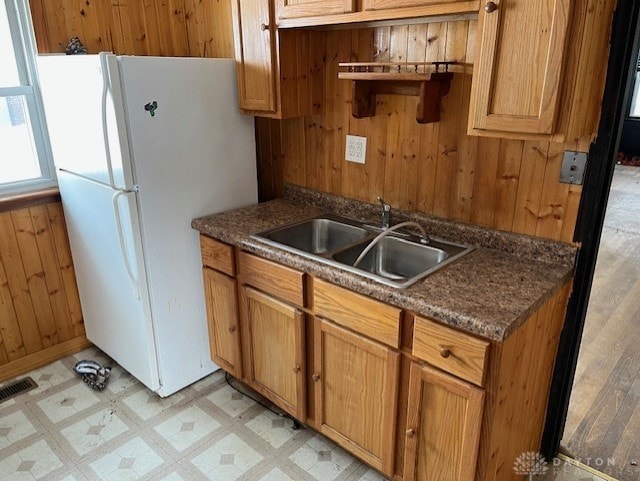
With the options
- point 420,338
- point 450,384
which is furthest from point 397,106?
point 450,384

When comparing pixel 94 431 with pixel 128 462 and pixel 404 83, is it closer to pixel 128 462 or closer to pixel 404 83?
pixel 128 462

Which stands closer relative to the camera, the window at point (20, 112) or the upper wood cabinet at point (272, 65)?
the upper wood cabinet at point (272, 65)

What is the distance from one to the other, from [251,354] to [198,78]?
1247mm

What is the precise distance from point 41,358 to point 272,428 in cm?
140

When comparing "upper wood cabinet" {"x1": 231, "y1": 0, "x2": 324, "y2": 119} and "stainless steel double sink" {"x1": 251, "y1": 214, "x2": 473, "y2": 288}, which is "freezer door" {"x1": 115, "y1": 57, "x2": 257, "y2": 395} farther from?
"stainless steel double sink" {"x1": 251, "y1": 214, "x2": 473, "y2": 288}

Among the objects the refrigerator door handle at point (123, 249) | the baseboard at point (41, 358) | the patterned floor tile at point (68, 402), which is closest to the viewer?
the refrigerator door handle at point (123, 249)

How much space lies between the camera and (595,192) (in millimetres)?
1615

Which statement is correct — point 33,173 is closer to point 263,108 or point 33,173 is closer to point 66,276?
point 66,276

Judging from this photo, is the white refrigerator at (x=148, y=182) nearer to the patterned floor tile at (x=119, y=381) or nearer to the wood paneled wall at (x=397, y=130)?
the patterned floor tile at (x=119, y=381)

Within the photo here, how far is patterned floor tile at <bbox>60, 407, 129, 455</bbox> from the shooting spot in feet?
7.05

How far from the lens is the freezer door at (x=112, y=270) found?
216 cm

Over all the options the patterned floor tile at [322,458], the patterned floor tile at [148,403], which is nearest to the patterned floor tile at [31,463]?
the patterned floor tile at [148,403]

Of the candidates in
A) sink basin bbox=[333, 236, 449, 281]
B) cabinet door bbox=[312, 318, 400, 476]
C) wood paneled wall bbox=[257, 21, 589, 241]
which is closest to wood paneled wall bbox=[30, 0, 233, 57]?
wood paneled wall bbox=[257, 21, 589, 241]

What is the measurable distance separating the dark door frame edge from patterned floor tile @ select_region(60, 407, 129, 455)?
1866 mm
